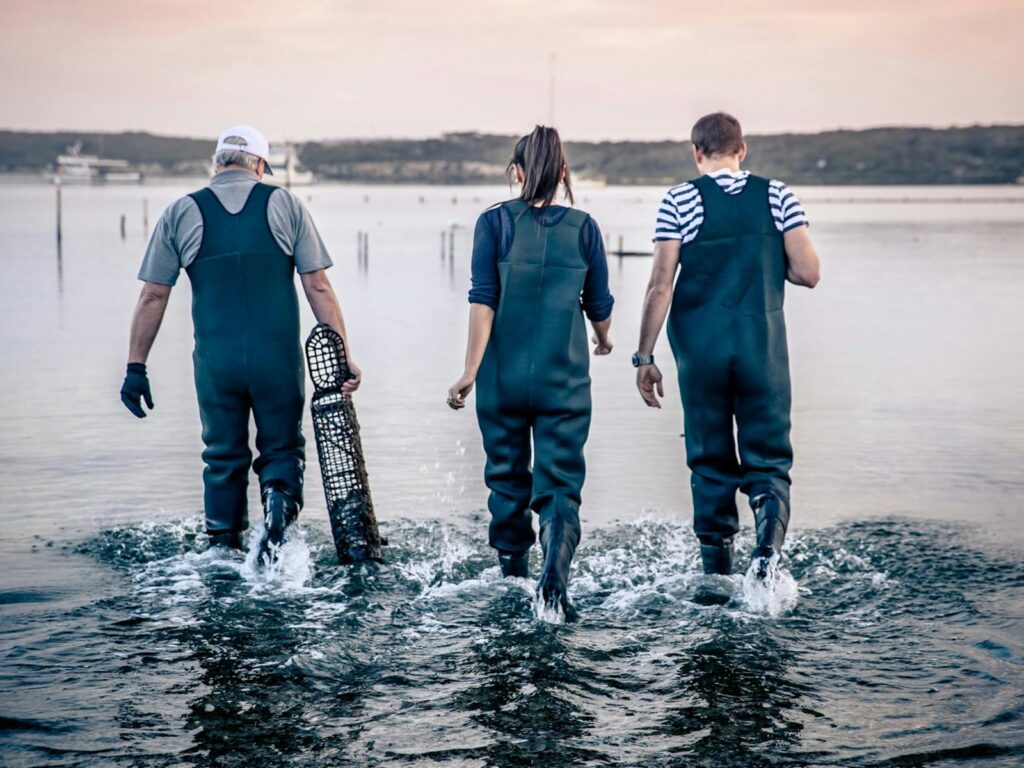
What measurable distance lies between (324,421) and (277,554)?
2.41 ft

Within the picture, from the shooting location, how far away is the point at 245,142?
671cm

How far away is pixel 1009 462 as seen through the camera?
1027 cm

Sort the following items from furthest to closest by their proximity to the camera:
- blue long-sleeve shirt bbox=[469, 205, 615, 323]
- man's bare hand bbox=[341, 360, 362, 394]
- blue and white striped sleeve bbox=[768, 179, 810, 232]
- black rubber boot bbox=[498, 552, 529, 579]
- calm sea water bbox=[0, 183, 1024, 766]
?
1. man's bare hand bbox=[341, 360, 362, 394]
2. black rubber boot bbox=[498, 552, 529, 579]
3. blue and white striped sleeve bbox=[768, 179, 810, 232]
4. blue long-sleeve shirt bbox=[469, 205, 615, 323]
5. calm sea water bbox=[0, 183, 1024, 766]

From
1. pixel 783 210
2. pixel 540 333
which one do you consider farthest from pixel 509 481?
pixel 783 210

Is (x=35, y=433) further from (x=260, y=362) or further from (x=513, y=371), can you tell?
(x=513, y=371)

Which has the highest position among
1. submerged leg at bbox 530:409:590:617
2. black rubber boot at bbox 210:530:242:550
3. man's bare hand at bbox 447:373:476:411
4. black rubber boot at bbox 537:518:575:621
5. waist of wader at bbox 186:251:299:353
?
waist of wader at bbox 186:251:299:353

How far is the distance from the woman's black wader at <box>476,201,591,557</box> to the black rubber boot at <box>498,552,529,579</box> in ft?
1.24

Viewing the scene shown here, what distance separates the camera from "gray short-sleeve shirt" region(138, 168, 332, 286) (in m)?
6.58

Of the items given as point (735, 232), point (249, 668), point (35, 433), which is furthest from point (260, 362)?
point (35, 433)

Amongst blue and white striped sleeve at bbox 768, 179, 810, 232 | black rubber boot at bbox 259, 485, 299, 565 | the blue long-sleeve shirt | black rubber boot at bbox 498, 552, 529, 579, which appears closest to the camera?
the blue long-sleeve shirt

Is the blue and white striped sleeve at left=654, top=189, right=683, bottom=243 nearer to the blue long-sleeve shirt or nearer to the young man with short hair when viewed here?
the young man with short hair

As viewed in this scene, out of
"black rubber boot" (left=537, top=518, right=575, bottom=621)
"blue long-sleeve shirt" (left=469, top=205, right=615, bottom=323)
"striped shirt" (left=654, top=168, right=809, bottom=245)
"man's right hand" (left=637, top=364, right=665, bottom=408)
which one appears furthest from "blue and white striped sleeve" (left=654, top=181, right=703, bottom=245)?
"black rubber boot" (left=537, top=518, right=575, bottom=621)

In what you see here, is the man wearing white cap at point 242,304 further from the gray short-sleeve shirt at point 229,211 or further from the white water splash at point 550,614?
the white water splash at point 550,614

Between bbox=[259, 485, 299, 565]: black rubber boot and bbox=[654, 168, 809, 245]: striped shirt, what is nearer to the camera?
bbox=[654, 168, 809, 245]: striped shirt
